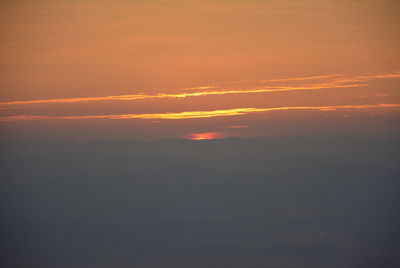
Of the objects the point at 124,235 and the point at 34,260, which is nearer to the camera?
the point at 34,260

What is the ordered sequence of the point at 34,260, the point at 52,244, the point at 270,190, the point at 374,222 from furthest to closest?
1. the point at 270,190
2. the point at 374,222
3. the point at 52,244
4. the point at 34,260

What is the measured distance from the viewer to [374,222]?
79.1 metres

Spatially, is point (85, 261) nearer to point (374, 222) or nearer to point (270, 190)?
point (270, 190)

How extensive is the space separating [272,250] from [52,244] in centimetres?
2711

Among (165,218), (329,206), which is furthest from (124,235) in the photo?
(329,206)

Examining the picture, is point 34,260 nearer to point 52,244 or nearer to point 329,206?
point 52,244

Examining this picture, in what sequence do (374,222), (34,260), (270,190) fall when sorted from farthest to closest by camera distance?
(270,190) < (374,222) < (34,260)

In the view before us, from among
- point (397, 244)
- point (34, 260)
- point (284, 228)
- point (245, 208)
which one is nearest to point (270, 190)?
point (245, 208)

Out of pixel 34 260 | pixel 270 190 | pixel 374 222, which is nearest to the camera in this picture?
pixel 34 260

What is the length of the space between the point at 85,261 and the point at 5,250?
30.9ft

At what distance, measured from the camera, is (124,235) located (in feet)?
254

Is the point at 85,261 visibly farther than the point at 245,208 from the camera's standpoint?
No

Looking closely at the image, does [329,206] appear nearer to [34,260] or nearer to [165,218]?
[165,218]

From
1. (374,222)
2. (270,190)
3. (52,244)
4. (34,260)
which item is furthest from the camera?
(270,190)
